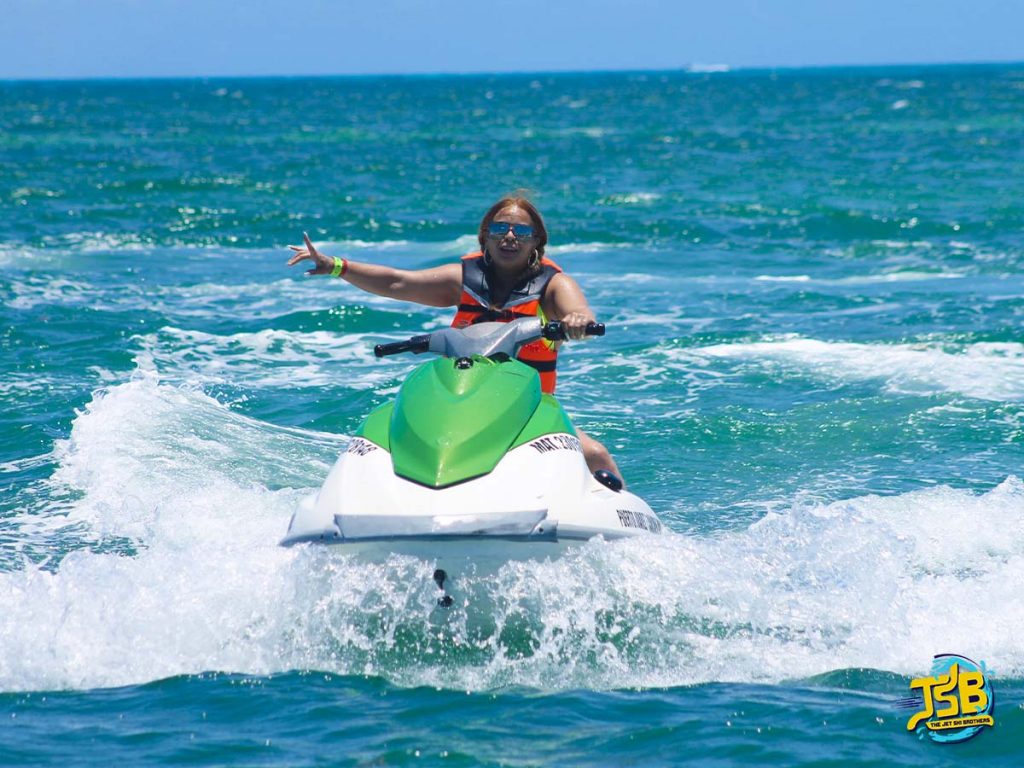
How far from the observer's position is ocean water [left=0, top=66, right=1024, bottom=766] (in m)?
4.67

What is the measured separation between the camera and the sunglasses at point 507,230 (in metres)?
5.90

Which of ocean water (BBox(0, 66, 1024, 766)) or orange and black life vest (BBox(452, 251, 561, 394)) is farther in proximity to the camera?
orange and black life vest (BBox(452, 251, 561, 394))

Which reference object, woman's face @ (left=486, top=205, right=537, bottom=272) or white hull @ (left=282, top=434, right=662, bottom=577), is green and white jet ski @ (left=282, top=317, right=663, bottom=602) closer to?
white hull @ (left=282, top=434, right=662, bottom=577)

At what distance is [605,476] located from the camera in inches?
211

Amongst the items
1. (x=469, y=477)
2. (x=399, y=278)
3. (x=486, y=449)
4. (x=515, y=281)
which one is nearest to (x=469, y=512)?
(x=469, y=477)

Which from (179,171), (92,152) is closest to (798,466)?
(179,171)

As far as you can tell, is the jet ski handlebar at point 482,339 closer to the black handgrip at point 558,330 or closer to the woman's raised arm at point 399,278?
the black handgrip at point 558,330

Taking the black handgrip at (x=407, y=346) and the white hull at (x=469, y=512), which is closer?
the white hull at (x=469, y=512)

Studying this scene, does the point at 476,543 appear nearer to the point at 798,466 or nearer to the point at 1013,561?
the point at 1013,561

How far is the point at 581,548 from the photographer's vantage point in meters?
4.90

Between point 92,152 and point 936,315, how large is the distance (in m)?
29.6

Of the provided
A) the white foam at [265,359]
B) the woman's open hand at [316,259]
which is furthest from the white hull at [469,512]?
the white foam at [265,359]

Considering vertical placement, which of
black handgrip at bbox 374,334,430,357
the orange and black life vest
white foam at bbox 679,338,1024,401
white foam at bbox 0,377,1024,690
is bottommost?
white foam at bbox 0,377,1024,690

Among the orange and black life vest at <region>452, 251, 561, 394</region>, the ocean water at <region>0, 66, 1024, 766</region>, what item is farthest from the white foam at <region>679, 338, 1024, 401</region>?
the orange and black life vest at <region>452, 251, 561, 394</region>
